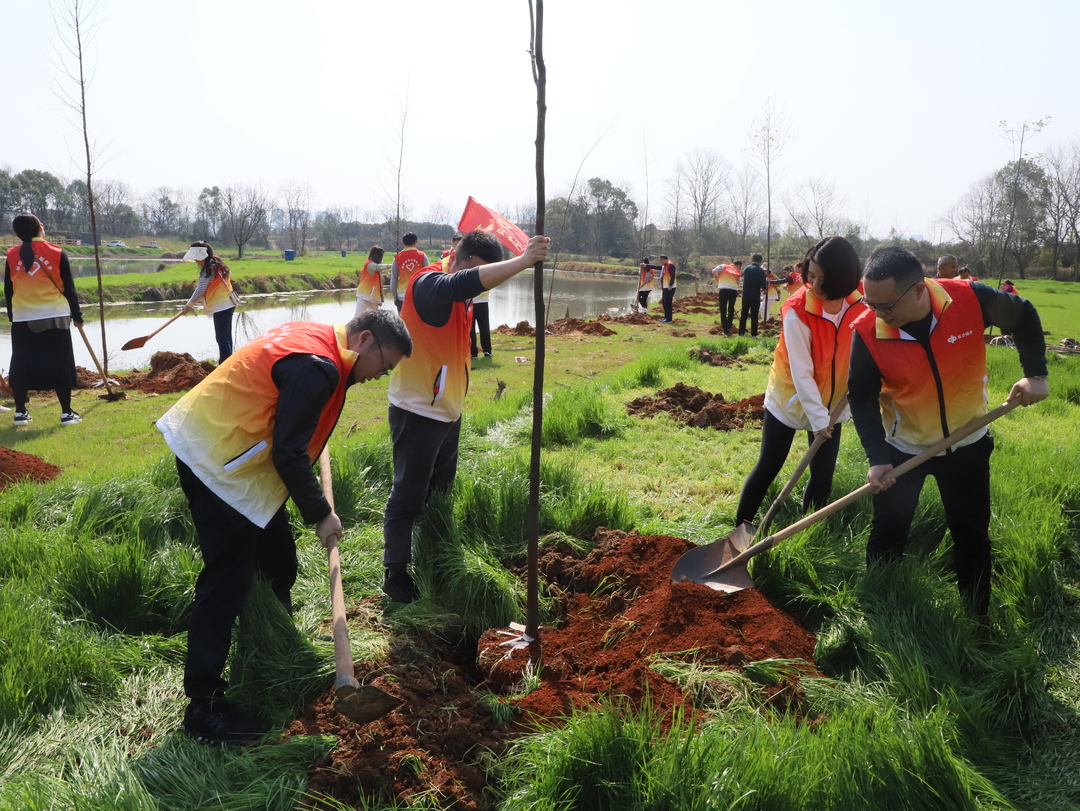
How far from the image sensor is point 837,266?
143 inches

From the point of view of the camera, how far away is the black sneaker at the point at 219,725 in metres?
2.57

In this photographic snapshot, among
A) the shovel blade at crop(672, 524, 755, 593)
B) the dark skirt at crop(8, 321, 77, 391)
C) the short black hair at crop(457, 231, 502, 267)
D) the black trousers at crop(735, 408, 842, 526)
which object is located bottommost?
the shovel blade at crop(672, 524, 755, 593)

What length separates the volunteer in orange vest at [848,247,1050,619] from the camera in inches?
119

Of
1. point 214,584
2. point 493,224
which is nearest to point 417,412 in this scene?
point 214,584

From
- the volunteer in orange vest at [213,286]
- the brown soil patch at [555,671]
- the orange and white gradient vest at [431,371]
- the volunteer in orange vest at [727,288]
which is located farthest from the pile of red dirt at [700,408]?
the volunteer in orange vest at [727,288]

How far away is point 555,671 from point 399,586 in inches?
43.4

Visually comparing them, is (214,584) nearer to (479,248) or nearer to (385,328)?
(385,328)

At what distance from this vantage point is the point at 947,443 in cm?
300

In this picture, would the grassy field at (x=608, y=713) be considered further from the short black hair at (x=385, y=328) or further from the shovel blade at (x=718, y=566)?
the short black hair at (x=385, y=328)

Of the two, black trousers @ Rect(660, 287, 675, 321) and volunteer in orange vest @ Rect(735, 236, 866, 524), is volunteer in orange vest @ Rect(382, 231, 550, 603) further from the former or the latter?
black trousers @ Rect(660, 287, 675, 321)

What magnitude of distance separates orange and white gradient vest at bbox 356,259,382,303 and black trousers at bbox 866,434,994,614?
32.6 feet

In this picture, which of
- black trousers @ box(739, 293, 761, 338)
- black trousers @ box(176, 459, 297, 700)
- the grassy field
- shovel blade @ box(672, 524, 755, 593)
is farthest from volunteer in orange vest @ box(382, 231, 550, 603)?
black trousers @ box(739, 293, 761, 338)

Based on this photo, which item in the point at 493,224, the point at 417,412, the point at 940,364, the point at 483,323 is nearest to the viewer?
the point at 940,364

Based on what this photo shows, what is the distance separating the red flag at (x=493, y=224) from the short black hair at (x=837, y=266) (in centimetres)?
177
